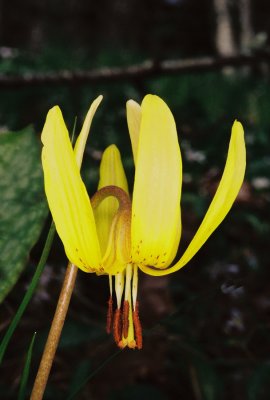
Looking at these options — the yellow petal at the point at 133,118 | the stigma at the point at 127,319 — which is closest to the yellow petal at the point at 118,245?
the stigma at the point at 127,319

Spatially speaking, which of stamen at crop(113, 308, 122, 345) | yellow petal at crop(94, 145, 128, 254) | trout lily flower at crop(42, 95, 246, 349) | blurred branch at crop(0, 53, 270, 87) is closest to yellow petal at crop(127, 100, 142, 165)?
yellow petal at crop(94, 145, 128, 254)

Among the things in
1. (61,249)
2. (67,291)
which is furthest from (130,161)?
(67,291)

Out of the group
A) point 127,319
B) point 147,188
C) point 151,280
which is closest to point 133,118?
point 147,188

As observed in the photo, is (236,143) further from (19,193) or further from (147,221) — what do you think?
(19,193)

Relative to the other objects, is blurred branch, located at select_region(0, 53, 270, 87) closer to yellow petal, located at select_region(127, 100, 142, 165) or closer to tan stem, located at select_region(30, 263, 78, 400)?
yellow petal, located at select_region(127, 100, 142, 165)

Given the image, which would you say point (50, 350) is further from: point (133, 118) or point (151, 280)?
point (151, 280)

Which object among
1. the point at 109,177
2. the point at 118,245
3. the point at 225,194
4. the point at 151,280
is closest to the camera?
the point at 225,194
